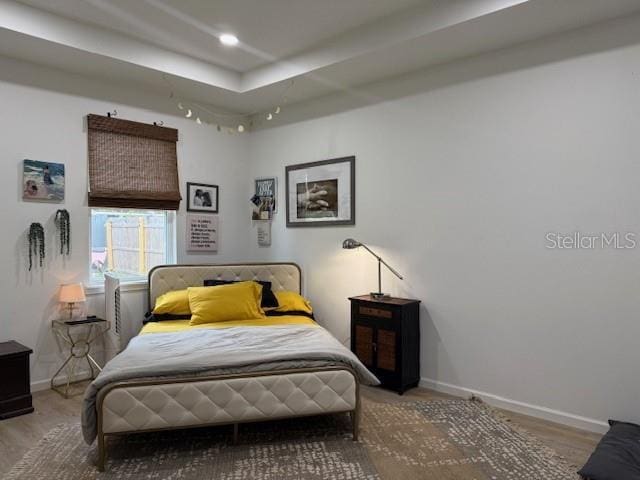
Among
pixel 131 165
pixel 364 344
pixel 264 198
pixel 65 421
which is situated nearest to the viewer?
pixel 65 421

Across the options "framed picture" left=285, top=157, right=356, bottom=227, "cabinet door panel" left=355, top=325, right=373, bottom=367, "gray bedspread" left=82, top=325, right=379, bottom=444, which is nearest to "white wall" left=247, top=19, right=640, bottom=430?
"framed picture" left=285, top=157, right=356, bottom=227

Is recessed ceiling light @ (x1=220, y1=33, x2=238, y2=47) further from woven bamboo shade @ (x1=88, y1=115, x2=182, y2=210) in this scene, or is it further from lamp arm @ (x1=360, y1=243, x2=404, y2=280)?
lamp arm @ (x1=360, y1=243, x2=404, y2=280)

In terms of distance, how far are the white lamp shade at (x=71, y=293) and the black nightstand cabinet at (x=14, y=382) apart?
508 millimetres

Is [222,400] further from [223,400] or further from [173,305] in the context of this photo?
[173,305]

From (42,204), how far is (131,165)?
0.83m

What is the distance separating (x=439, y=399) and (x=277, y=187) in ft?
8.89

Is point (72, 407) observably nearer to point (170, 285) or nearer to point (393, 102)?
point (170, 285)

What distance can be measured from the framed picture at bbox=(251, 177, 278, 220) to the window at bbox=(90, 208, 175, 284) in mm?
947

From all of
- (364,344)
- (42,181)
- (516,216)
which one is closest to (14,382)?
(42,181)

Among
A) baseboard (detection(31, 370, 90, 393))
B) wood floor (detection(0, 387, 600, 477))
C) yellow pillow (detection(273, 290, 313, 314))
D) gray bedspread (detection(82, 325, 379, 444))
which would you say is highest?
yellow pillow (detection(273, 290, 313, 314))

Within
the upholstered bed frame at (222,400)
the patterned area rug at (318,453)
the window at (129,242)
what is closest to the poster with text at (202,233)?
the window at (129,242)

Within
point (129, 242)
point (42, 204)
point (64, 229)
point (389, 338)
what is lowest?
point (389, 338)

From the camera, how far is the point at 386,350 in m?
3.78

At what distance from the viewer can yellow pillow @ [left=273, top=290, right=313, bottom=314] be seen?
4309mm
